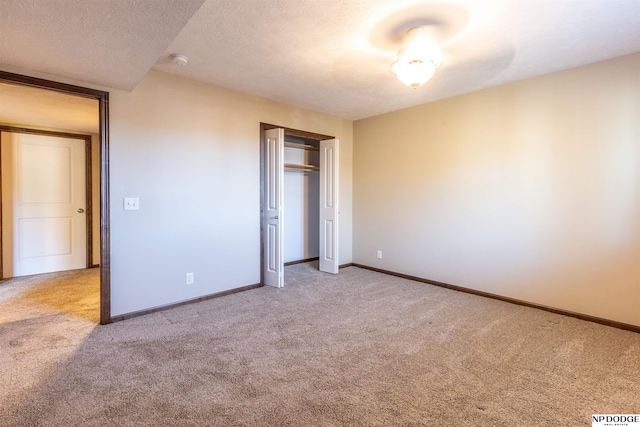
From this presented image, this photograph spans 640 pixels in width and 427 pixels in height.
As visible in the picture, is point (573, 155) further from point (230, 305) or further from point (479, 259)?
point (230, 305)

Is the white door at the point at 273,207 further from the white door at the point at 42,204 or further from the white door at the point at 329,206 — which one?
the white door at the point at 42,204

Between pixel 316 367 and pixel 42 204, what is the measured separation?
5038 millimetres

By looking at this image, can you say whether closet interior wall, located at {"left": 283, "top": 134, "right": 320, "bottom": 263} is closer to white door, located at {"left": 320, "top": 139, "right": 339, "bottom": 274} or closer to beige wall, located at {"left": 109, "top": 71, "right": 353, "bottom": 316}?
white door, located at {"left": 320, "top": 139, "right": 339, "bottom": 274}

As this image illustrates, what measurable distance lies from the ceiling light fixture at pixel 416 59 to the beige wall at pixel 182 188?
2.03m

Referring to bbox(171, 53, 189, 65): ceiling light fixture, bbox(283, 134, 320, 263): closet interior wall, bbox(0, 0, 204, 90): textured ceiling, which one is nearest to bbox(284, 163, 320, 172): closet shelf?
bbox(283, 134, 320, 263): closet interior wall

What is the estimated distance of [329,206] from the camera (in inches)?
186

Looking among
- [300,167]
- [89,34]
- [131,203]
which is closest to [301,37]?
[89,34]

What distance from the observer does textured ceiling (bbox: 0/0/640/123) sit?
181 centimetres

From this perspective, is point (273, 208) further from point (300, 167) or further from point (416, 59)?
point (416, 59)

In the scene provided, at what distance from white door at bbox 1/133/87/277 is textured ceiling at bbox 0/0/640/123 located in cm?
289

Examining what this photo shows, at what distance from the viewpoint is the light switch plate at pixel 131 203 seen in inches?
116

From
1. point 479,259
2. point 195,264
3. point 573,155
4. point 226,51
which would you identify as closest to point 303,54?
point 226,51

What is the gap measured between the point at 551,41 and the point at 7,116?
6.23 m

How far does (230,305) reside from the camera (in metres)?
3.35
